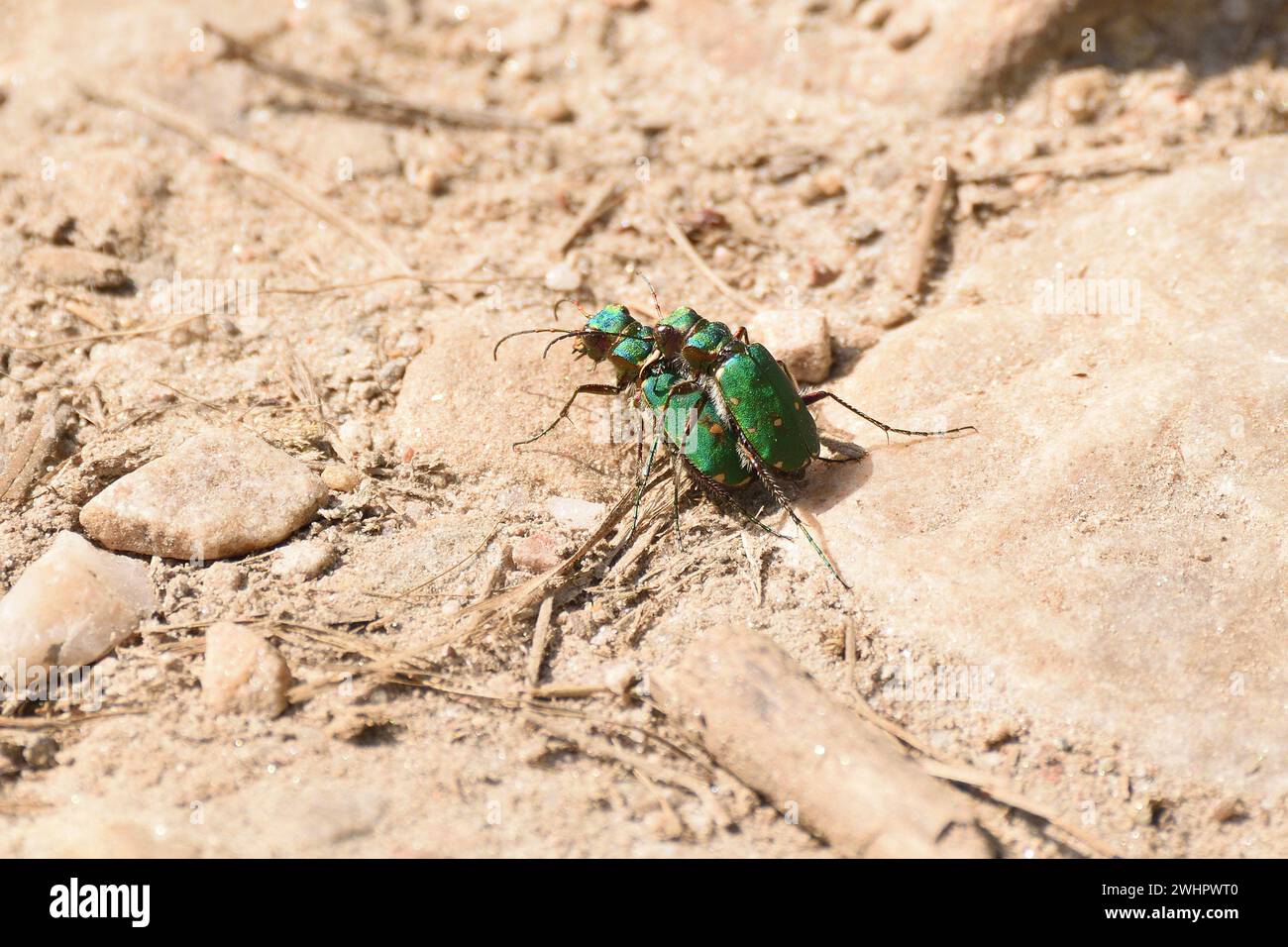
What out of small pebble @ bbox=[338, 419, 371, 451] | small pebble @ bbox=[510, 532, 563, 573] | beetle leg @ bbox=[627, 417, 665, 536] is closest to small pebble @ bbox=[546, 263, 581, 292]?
beetle leg @ bbox=[627, 417, 665, 536]

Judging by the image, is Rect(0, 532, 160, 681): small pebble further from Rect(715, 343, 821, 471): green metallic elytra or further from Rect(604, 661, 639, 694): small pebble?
Rect(715, 343, 821, 471): green metallic elytra

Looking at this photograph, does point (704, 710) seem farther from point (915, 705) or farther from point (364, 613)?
point (364, 613)

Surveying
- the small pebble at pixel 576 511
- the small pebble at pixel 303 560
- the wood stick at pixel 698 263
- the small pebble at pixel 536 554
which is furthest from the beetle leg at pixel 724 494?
the small pebble at pixel 303 560

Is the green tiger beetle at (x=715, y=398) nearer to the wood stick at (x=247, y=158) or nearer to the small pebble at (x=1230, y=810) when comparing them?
the wood stick at (x=247, y=158)

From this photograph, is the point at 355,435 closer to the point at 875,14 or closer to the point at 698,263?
the point at 698,263
